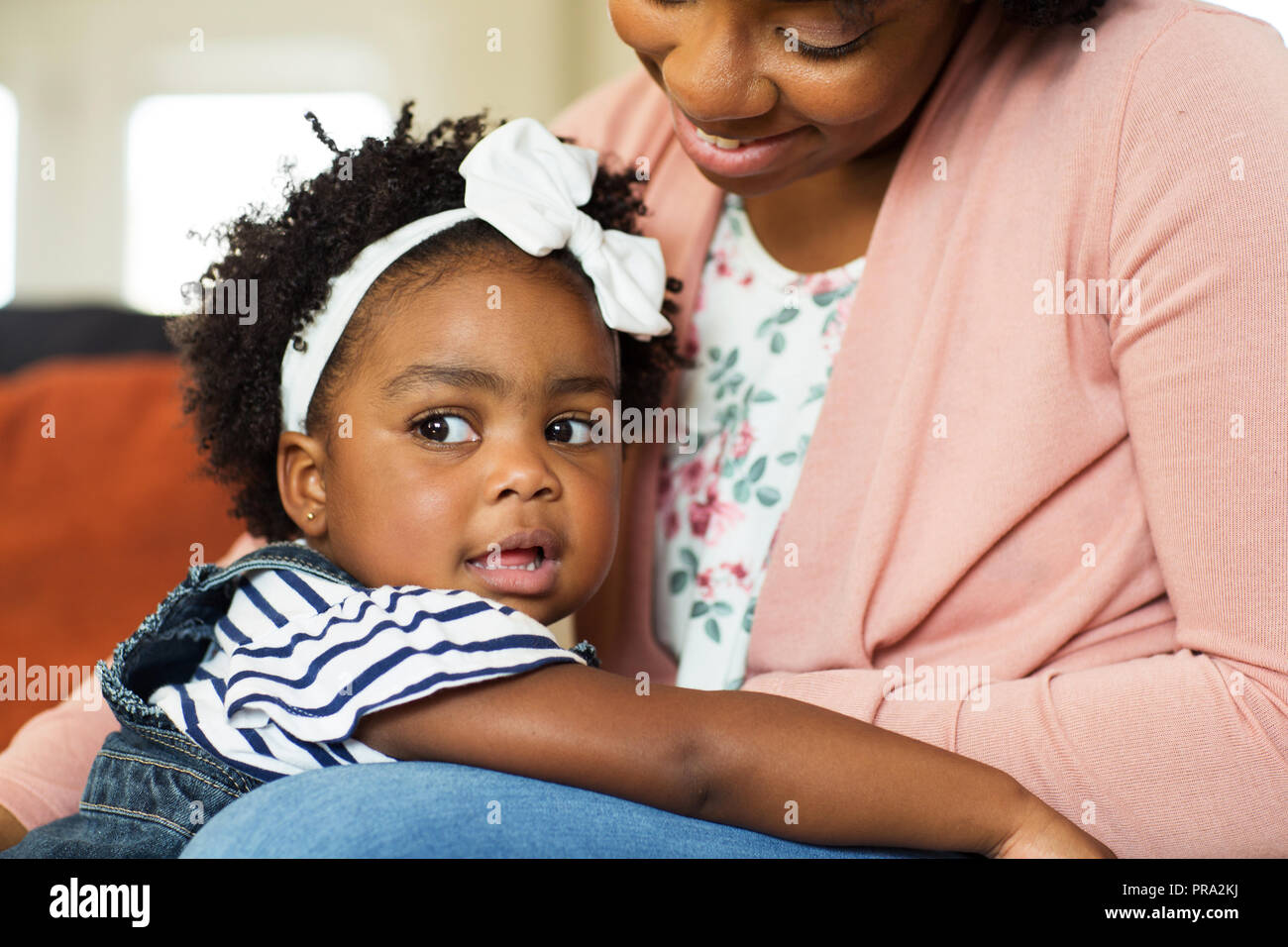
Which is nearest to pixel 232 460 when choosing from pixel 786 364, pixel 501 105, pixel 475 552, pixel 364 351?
pixel 364 351

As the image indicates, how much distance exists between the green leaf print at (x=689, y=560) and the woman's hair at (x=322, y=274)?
0.59 ft

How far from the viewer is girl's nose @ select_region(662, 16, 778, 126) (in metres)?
1.08

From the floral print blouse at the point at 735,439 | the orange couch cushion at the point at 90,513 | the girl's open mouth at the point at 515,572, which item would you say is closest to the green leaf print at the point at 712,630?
the floral print blouse at the point at 735,439

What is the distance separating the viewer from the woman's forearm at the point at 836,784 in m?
0.90

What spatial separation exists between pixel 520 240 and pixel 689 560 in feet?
1.38

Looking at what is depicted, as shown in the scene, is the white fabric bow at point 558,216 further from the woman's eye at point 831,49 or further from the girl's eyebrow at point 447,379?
the woman's eye at point 831,49

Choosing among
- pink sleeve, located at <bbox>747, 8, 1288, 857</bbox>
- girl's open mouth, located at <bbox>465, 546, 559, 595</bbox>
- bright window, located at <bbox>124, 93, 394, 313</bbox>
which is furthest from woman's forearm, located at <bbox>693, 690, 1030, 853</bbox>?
bright window, located at <bbox>124, 93, 394, 313</bbox>

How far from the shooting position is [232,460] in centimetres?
139

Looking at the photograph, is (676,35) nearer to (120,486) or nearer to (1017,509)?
(1017,509)

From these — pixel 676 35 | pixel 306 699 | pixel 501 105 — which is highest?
pixel 501 105

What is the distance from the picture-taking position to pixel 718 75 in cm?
108

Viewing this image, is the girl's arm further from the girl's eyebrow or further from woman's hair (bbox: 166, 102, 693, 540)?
woman's hair (bbox: 166, 102, 693, 540)

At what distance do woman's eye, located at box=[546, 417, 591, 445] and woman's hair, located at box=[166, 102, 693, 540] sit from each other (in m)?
0.14
